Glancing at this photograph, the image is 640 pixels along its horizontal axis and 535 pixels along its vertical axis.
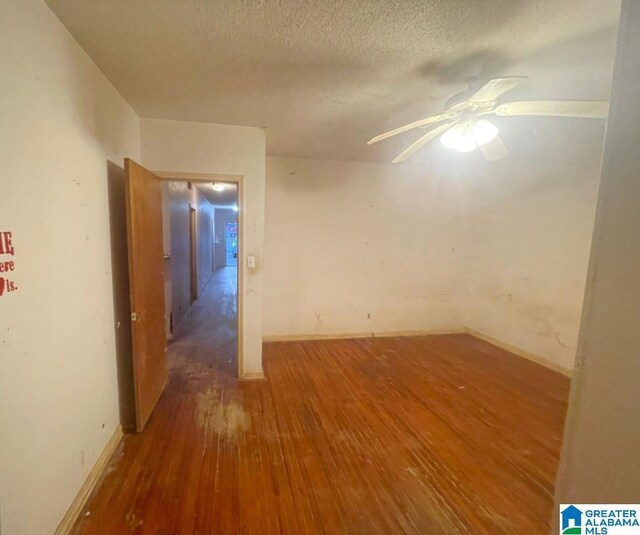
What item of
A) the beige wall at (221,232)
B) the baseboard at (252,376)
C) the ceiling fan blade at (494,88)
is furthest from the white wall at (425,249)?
the beige wall at (221,232)

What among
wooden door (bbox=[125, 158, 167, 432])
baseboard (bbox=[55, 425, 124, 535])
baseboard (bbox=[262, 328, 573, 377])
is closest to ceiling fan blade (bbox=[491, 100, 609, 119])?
wooden door (bbox=[125, 158, 167, 432])

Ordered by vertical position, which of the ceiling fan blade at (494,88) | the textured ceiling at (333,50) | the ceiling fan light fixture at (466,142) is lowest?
the ceiling fan light fixture at (466,142)

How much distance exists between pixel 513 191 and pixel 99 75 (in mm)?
4186

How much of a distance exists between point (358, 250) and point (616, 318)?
12.1ft

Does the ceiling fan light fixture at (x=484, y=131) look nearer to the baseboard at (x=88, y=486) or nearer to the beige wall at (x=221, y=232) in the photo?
the baseboard at (x=88, y=486)

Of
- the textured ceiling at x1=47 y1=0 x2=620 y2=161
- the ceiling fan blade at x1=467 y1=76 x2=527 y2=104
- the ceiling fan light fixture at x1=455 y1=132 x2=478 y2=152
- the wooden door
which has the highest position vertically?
the textured ceiling at x1=47 y1=0 x2=620 y2=161

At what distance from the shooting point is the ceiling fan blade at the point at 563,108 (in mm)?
1406

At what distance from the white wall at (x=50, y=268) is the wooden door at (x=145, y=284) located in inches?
6.5

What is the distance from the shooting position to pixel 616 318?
0.54m

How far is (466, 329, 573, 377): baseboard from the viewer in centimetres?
328

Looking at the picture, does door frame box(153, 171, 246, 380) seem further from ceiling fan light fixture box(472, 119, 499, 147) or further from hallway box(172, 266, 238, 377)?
ceiling fan light fixture box(472, 119, 499, 147)

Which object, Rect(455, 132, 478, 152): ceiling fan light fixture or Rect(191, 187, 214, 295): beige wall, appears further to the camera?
Rect(191, 187, 214, 295): beige wall

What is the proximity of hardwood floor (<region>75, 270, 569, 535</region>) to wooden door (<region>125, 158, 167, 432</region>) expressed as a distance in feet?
0.76

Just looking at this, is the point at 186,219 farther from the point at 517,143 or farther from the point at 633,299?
the point at 633,299
